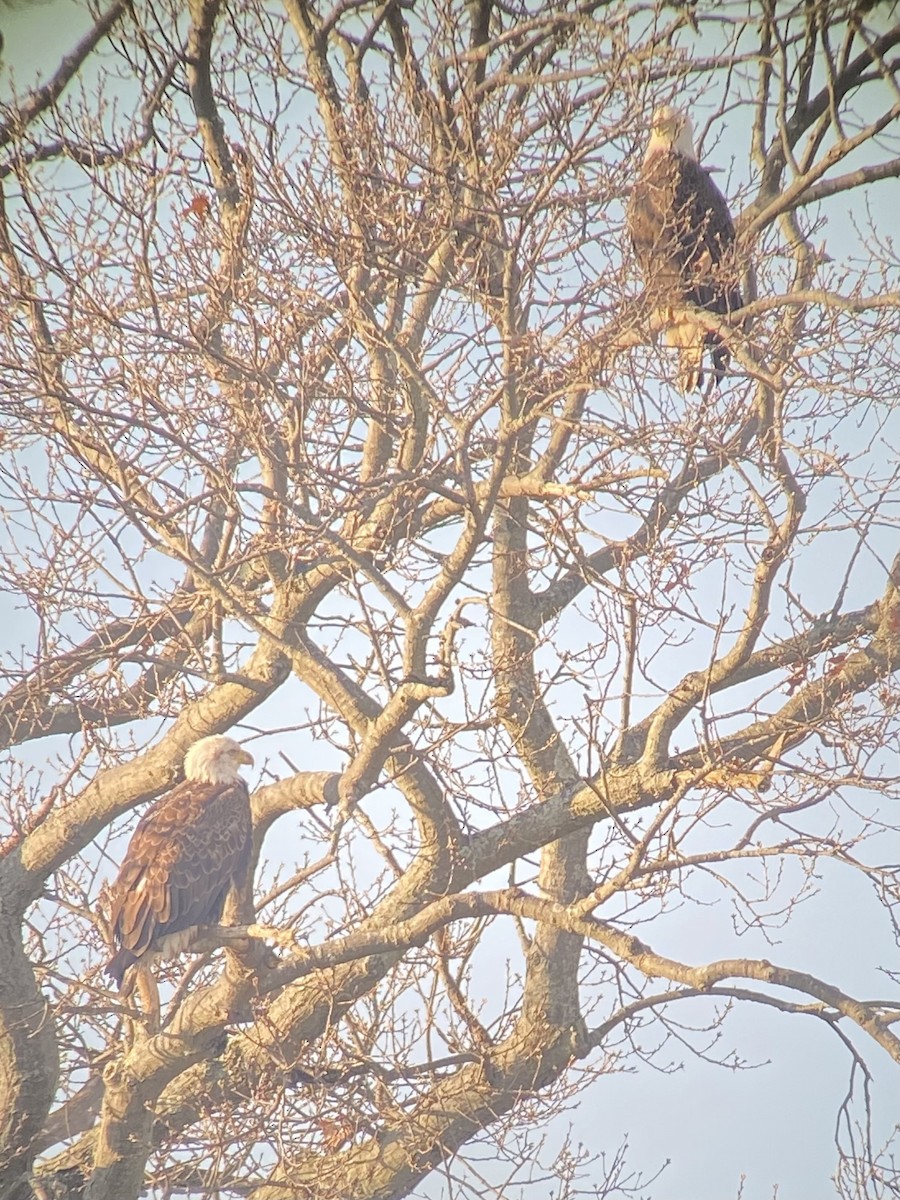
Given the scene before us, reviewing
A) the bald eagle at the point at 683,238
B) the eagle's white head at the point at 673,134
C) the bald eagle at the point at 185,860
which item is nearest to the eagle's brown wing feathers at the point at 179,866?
the bald eagle at the point at 185,860

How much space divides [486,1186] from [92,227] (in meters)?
3.92

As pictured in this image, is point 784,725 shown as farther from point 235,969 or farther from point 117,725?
point 117,725

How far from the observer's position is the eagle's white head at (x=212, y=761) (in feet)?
18.6

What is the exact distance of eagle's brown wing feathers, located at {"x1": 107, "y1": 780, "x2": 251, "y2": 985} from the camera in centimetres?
516

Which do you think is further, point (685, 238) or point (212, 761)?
point (212, 761)

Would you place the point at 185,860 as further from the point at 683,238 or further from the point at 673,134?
the point at 673,134

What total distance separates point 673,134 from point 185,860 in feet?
12.2

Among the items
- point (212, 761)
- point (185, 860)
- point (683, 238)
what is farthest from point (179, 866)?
point (683, 238)

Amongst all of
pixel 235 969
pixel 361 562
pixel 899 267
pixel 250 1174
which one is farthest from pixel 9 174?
pixel 250 1174

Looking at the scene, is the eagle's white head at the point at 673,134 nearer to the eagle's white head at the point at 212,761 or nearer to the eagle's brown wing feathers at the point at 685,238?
the eagle's brown wing feathers at the point at 685,238

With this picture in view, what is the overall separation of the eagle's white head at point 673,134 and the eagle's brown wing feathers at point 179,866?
3.37m

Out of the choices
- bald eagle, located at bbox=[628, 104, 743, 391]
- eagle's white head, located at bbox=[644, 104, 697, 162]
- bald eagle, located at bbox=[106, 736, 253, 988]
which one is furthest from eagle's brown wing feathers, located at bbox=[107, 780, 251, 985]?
eagle's white head, located at bbox=[644, 104, 697, 162]

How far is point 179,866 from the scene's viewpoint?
17.3ft

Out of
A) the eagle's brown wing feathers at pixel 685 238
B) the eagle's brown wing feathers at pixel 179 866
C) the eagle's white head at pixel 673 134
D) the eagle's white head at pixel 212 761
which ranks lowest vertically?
the eagle's brown wing feathers at pixel 179 866
